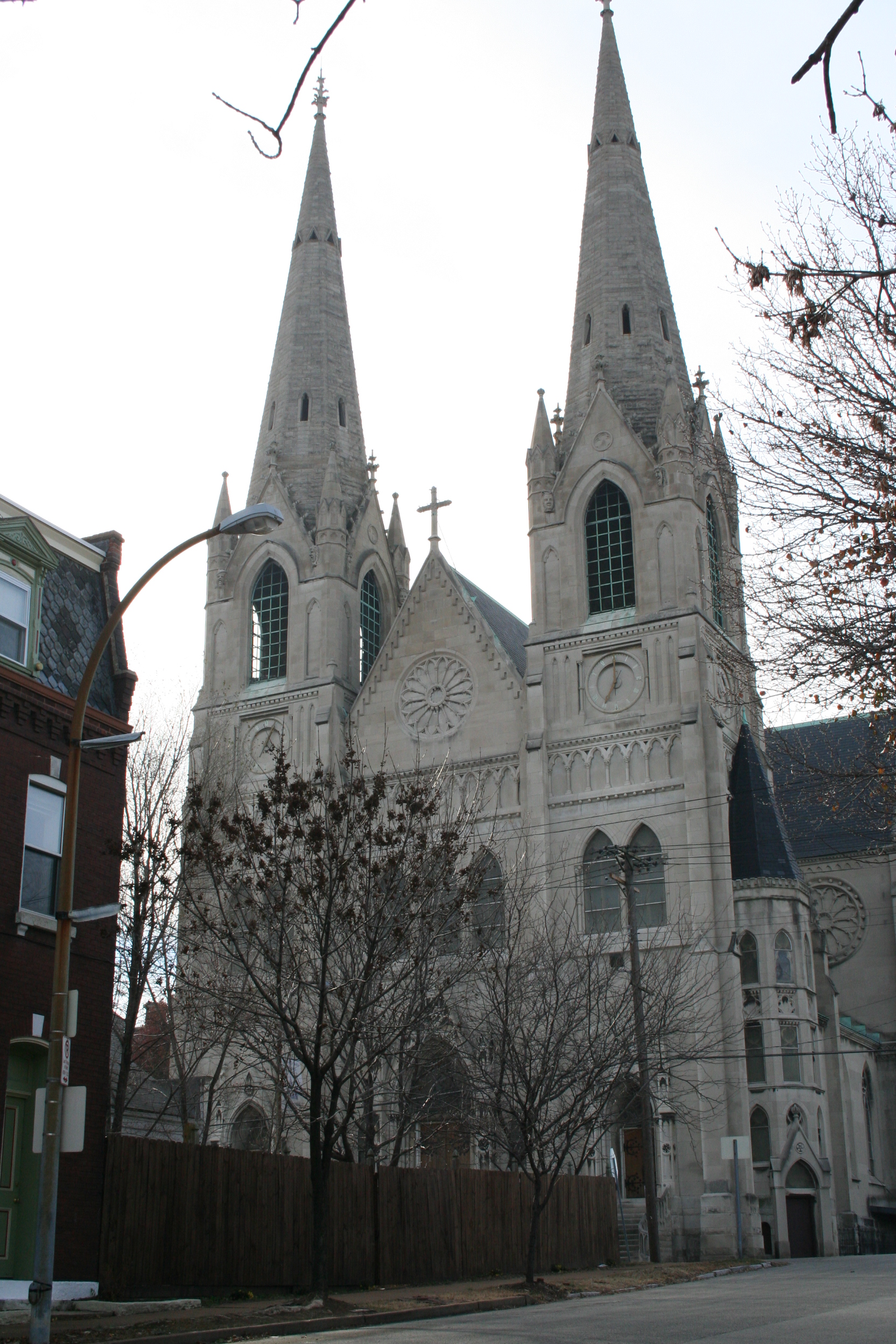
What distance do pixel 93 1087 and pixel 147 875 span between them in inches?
224

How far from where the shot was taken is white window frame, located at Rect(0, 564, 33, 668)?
18578 millimetres

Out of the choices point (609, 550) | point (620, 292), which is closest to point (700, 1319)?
point (609, 550)

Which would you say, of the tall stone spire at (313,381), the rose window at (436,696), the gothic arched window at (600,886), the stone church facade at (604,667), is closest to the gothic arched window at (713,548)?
the stone church facade at (604,667)

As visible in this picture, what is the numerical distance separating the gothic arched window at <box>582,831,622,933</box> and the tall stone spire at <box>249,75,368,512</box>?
53.1 feet

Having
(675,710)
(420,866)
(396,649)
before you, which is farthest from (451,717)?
(420,866)

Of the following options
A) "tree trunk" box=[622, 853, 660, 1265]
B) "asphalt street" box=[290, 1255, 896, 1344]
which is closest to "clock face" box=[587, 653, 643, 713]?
"tree trunk" box=[622, 853, 660, 1265]

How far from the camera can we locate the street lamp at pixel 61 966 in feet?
40.5

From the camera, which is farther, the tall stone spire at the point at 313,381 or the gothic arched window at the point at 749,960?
the tall stone spire at the point at 313,381

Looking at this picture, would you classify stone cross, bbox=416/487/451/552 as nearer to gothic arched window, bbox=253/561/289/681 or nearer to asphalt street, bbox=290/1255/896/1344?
gothic arched window, bbox=253/561/289/681

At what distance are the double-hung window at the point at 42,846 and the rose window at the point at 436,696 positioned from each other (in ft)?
84.0

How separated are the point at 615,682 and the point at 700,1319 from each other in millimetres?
26994

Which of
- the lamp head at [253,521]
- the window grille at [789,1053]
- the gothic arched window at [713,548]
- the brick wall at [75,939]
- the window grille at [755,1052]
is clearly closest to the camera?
the lamp head at [253,521]

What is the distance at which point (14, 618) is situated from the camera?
18844mm

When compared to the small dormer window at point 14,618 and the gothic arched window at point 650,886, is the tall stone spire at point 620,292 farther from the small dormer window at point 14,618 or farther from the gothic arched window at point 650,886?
the small dormer window at point 14,618
